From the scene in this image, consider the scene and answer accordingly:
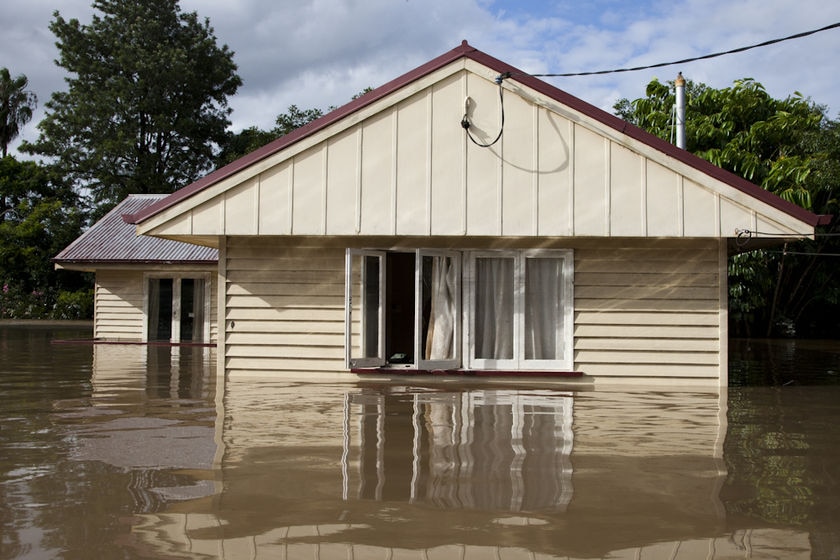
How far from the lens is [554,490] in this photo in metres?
5.48

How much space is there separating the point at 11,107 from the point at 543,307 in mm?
48748

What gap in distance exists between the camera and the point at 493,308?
12250 mm

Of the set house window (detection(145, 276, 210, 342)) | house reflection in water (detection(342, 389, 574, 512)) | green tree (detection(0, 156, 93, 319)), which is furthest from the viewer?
green tree (detection(0, 156, 93, 319))

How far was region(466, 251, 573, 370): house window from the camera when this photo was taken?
12023mm

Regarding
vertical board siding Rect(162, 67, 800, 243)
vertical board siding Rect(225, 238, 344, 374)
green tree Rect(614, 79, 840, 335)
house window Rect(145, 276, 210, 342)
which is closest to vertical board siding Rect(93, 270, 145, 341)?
house window Rect(145, 276, 210, 342)

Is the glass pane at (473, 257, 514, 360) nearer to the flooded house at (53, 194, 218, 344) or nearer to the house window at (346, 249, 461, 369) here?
the house window at (346, 249, 461, 369)

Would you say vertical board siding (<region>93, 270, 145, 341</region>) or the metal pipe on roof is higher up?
the metal pipe on roof

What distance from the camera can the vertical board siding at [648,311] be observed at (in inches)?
461

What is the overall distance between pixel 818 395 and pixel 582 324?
10.6ft

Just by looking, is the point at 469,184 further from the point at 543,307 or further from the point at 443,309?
the point at 543,307

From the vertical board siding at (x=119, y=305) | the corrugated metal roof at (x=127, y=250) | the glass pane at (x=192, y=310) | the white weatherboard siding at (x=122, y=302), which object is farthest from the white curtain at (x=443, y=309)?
the vertical board siding at (x=119, y=305)

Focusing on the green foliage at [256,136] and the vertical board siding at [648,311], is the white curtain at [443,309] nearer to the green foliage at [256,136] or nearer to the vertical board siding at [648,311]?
the vertical board siding at [648,311]

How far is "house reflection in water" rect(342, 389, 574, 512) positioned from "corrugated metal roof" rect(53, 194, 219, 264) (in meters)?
12.9

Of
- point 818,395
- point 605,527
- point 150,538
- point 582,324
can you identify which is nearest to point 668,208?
point 582,324
